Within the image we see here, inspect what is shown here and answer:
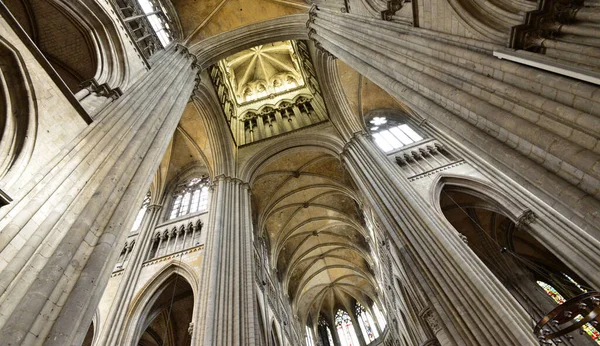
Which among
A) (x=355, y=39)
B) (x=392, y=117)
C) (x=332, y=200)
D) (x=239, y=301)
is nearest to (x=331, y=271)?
(x=332, y=200)

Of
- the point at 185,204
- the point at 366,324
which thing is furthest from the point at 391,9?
the point at 366,324

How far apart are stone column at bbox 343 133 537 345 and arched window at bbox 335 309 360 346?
602 inches

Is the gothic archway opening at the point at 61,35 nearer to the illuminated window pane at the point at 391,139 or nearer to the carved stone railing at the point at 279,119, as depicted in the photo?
the carved stone railing at the point at 279,119

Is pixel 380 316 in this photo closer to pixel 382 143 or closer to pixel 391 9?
pixel 382 143

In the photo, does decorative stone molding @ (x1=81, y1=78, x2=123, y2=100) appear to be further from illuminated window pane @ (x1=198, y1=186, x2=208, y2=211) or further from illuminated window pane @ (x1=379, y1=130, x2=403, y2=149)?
illuminated window pane @ (x1=379, y1=130, x2=403, y2=149)

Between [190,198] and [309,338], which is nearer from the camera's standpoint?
[190,198]

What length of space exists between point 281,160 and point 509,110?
1272 centimetres

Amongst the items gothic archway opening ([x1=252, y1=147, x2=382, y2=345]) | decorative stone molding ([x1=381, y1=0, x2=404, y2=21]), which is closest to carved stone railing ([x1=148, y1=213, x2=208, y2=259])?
gothic archway opening ([x1=252, y1=147, x2=382, y2=345])

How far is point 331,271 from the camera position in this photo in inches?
868

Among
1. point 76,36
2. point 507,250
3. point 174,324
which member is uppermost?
point 76,36

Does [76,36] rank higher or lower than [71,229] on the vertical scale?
higher

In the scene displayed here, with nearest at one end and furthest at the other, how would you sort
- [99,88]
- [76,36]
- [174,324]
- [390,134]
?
[99,88], [76,36], [174,324], [390,134]

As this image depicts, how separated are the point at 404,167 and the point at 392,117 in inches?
195

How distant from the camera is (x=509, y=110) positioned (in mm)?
3420
